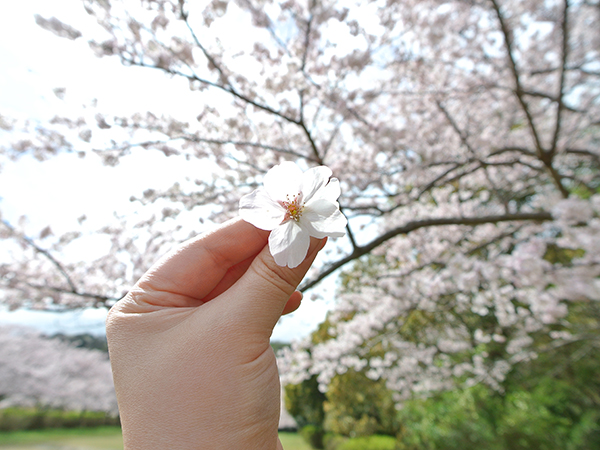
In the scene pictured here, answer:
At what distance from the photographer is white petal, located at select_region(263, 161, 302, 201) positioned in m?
0.84

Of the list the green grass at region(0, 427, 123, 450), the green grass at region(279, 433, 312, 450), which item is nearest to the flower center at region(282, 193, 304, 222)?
the green grass at region(0, 427, 123, 450)

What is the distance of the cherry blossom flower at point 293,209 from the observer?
777 millimetres

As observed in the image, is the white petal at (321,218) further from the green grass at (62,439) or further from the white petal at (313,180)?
the green grass at (62,439)

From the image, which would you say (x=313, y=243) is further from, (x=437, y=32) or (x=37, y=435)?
(x=37, y=435)

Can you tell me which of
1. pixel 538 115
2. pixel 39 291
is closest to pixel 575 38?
pixel 538 115

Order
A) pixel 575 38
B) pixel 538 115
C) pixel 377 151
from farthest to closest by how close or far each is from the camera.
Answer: pixel 538 115 < pixel 575 38 < pixel 377 151

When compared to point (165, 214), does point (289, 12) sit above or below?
above

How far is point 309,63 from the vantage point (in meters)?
3.04

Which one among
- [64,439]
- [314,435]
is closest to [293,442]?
[314,435]

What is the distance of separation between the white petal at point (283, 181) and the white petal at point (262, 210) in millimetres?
22

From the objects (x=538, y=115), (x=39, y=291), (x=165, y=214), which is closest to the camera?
(x=165, y=214)

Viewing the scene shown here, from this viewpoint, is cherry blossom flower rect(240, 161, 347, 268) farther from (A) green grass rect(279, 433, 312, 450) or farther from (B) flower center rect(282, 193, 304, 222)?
(A) green grass rect(279, 433, 312, 450)

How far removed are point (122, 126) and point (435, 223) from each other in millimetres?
3017

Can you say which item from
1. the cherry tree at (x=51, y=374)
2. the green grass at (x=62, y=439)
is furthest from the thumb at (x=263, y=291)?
the cherry tree at (x=51, y=374)
